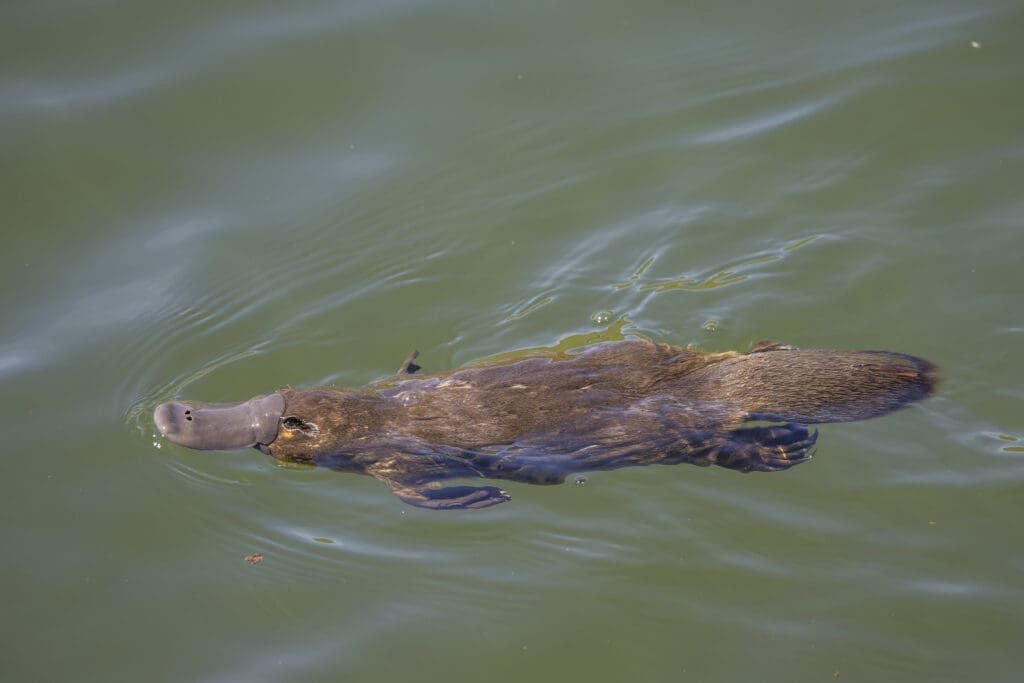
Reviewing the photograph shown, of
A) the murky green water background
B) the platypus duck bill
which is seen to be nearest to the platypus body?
the platypus duck bill

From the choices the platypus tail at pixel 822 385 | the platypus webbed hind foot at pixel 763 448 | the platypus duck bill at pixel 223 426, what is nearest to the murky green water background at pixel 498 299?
the platypus webbed hind foot at pixel 763 448

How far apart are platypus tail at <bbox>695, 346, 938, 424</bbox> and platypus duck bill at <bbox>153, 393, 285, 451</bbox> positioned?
2.61m

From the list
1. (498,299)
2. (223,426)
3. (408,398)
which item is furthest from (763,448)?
(223,426)

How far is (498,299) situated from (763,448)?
231cm

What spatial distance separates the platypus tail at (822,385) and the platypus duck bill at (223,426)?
103 inches

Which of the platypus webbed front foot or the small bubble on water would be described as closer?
the platypus webbed front foot

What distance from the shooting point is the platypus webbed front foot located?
591cm

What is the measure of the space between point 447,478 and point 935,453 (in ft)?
9.54

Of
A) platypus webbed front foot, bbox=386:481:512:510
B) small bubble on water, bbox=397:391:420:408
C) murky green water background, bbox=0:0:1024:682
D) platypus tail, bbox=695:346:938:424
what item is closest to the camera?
murky green water background, bbox=0:0:1024:682

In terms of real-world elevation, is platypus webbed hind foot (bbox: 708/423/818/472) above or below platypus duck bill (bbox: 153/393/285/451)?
below

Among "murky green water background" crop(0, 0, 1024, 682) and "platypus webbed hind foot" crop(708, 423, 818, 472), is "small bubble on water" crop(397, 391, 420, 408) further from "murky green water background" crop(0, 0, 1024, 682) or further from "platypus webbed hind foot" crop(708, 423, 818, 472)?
"platypus webbed hind foot" crop(708, 423, 818, 472)

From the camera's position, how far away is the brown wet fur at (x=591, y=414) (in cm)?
571

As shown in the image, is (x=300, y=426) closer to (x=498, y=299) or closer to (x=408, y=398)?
(x=408, y=398)

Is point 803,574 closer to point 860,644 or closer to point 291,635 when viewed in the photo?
point 860,644
